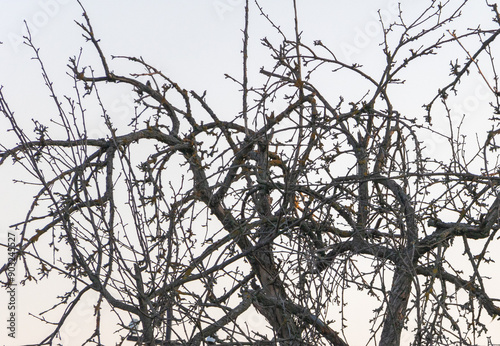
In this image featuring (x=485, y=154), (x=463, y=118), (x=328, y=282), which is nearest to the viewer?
(x=328, y=282)

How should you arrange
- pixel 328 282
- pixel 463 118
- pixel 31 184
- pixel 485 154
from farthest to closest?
pixel 31 184 → pixel 463 118 → pixel 485 154 → pixel 328 282

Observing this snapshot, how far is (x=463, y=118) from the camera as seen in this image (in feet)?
15.2

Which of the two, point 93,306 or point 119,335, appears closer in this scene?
point 119,335

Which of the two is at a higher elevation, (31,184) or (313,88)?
(313,88)

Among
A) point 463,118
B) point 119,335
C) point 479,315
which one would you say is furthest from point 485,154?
point 119,335

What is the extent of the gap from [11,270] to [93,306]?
32.8 inches

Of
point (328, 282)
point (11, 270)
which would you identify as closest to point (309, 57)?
point (328, 282)

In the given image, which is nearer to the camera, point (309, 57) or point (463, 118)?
point (463, 118)

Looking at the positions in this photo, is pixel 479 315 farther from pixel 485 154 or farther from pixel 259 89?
pixel 259 89

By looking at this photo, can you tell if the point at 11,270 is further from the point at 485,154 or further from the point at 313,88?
the point at 485,154

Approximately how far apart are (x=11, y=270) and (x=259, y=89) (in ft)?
7.07

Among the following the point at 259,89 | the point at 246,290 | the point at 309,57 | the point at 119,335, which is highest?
the point at 309,57

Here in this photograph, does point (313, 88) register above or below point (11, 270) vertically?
above

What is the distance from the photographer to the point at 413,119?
4.63m
